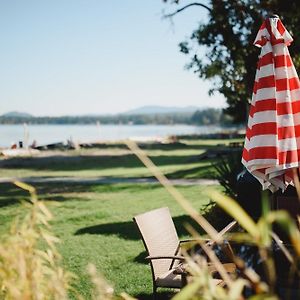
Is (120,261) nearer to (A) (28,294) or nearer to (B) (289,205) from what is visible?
(B) (289,205)

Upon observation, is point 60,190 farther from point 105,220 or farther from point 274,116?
point 274,116

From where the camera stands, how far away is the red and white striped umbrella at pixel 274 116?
447 centimetres

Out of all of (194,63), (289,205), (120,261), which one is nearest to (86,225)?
(120,261)

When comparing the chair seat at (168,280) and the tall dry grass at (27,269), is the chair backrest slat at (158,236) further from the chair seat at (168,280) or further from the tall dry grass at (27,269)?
the tall dry grass at (27,269)

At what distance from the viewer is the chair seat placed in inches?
164

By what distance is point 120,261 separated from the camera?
22.4 ft

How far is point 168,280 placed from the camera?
4250 millimetres

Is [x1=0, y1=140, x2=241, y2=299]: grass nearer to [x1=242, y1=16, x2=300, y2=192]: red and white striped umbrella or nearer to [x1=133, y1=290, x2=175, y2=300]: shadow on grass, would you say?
[x1=133, y1=290, x2=175, y2=300]: shadow on grass

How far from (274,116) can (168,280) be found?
199 centimetres

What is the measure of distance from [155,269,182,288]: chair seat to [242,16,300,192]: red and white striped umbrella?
1.38 m

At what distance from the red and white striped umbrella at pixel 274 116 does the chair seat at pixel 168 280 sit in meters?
1.38

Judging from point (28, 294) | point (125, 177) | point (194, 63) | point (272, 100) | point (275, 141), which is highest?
point (194, 63)

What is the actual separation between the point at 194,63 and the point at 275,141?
13.1 meters

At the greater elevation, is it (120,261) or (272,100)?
(272,100)
